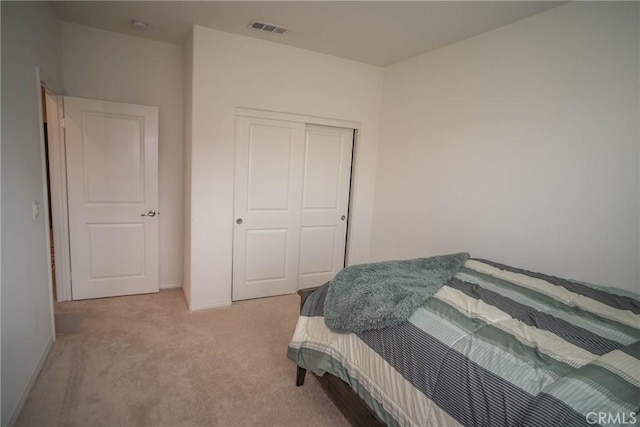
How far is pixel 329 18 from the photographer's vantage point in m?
2.62

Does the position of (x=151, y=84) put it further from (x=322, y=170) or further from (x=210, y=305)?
(x=210, y=305)

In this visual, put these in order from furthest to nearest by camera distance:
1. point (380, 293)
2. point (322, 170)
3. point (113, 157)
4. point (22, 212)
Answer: point (322, 170)
point (113, 157)
point (22, 212)
point (380, 293)

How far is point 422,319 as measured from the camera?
4.96 ft

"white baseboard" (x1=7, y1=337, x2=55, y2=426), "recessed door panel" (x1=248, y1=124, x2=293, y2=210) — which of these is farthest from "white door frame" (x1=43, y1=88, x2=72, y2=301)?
"recessed door panel" (x1=248, y1=124, x2=293, y2=210)

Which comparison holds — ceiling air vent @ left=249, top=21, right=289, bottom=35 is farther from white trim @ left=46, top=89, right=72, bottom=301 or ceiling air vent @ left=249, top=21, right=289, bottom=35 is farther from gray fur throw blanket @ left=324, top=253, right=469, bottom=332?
gray fur throw blanket @ left=324, top=253, right=469, bottom=332

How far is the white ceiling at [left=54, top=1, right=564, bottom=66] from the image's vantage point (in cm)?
238

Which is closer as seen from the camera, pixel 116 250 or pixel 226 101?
pixel 226 101

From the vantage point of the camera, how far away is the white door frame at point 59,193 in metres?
3.00

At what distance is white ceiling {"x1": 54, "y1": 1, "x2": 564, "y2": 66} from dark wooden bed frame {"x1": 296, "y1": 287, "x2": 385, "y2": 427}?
2.51 meters

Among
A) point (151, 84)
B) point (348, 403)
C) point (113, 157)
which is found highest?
point (151, 84)

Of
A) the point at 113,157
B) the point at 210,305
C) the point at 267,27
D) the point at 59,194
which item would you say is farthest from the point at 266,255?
the point at 267,27

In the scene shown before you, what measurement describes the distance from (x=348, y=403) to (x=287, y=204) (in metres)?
2.21

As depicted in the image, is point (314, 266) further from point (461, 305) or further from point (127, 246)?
point (461, 305)

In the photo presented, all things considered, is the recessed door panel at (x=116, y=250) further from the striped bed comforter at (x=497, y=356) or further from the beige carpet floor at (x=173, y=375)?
the striped bed comforter at (x=497, y=356)
